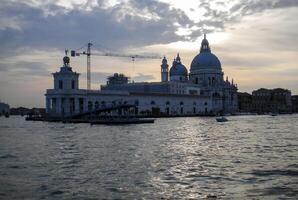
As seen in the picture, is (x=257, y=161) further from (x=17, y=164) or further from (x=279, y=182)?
(x=17, y=164)

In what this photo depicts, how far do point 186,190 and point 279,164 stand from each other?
6.03 metres

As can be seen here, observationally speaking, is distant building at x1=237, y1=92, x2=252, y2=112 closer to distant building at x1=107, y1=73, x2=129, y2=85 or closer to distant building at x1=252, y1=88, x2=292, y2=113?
distant building at x1=252, y1=88, x2=292, y2=113

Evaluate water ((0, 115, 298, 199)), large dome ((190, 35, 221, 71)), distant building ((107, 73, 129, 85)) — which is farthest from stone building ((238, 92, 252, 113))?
water ((0, 115, 298, 199))

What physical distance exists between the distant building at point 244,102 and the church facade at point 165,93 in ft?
71.2

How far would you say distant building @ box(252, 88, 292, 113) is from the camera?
585 feet

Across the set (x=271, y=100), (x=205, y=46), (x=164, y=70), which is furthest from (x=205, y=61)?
(x=271, y=100)

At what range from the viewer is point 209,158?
20594 millimetres

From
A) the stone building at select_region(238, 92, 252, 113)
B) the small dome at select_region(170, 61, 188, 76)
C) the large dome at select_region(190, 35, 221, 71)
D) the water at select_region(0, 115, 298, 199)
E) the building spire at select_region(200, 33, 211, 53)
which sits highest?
the building spire at select_region(200, 33, 211, 53)

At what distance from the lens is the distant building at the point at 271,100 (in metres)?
178

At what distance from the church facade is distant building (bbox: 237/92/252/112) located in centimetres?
2171

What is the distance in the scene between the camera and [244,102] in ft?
555

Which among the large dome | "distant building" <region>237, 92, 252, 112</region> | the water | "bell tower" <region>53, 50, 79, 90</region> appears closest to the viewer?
the water

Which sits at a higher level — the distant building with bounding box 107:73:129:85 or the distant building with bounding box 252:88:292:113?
the distant building with bounding box 107:73:129:85

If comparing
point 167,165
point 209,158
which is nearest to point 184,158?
point 209,158
